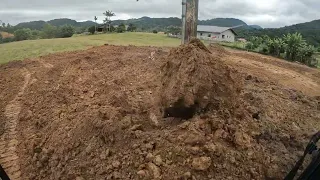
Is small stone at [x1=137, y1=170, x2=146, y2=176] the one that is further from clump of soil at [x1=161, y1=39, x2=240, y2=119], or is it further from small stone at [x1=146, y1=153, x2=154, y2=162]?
clump of soil at [x1=161, y1=39, x2=240, y2=119]

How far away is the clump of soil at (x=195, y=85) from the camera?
4.52 meters

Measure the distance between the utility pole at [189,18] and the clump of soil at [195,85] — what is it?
1627 mm

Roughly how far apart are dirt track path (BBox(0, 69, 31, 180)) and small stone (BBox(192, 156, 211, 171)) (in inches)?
99.6

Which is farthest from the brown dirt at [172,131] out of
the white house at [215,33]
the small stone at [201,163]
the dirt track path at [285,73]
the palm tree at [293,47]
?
the white house at [215,33]

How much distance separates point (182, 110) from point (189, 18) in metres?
2.63

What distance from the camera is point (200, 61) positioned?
4754 mm

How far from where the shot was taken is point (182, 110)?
4.60 meters

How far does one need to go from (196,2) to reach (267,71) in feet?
18.3

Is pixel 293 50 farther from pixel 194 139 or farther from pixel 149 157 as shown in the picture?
pixel 149 157

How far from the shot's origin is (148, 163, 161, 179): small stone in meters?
3.75

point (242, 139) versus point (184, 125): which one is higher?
point (184, 125)

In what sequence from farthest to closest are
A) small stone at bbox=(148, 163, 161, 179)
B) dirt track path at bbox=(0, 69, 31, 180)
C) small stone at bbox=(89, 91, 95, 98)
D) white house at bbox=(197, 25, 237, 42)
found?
white house at bbox=(197, 25, 237, 42), small stone at bbox=(89, 91, 95, 98), dirt track path at bbox=(0, 69, 31, 180), small stone at bbox=(148, 163, 161, 179)

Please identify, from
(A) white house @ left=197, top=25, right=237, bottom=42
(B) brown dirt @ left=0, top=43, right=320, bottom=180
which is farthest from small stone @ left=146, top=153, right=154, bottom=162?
(A) white house @ left=197, top=25, right=237, bottom=42

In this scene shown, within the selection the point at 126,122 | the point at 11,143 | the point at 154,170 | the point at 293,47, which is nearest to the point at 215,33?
the point at 293,47
